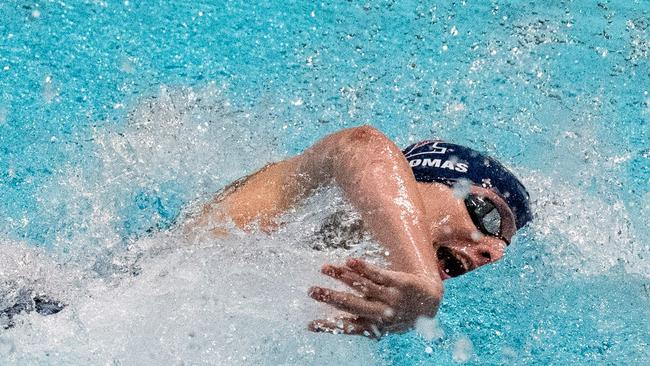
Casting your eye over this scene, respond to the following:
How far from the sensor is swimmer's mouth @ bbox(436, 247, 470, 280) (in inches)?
90.9

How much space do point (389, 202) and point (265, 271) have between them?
0.46 m

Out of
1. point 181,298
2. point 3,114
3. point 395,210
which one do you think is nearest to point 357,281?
point 395,210

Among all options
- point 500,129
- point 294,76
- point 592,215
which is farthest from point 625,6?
point 294,76

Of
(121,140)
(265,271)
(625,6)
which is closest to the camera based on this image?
(265,271)

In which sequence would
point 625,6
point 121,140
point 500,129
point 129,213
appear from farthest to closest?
point 625,6, point 500,129, point 121,140, point 129,213

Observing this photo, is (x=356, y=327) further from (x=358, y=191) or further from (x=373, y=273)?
(x=358, y=191)

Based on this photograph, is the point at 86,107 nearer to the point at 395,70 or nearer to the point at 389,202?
the point at 395,70

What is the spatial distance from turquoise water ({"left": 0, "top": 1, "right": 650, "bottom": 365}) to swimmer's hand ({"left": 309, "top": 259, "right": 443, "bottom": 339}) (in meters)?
1.00

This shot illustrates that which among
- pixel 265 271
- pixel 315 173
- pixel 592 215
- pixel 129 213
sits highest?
pixel 315 173

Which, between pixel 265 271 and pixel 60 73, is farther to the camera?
pixel 60 73

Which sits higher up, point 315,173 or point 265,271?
point 315,173

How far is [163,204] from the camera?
3.04 meters

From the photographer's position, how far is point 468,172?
2473mm

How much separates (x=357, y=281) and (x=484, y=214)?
2.98 feet
